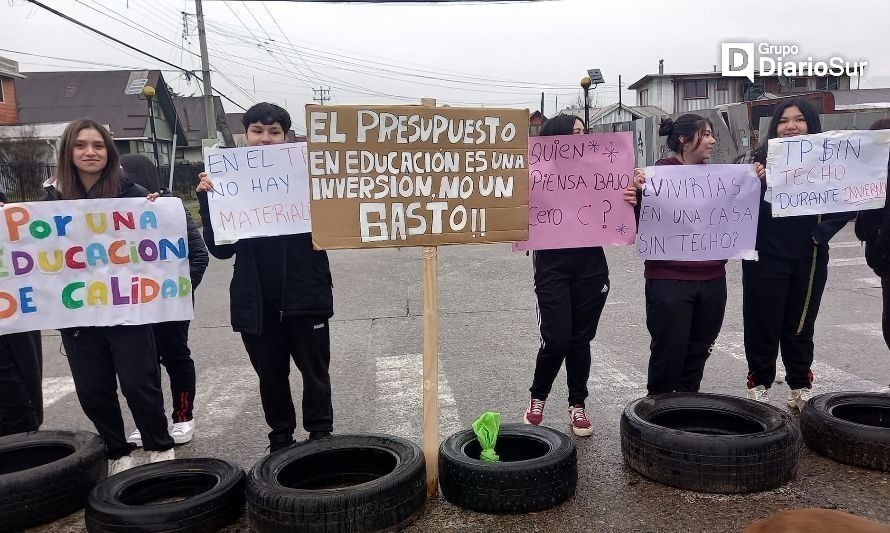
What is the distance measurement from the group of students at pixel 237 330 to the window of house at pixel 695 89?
50.9 m

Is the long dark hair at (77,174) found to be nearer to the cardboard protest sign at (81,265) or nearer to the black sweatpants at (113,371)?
the cardboard protest sign at (81,265)

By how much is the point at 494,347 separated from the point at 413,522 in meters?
3.45

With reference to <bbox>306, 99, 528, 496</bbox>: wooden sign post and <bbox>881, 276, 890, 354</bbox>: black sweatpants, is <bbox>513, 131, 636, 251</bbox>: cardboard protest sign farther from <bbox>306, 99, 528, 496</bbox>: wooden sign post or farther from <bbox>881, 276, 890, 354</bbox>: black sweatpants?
<bbox>881, 276, 890, 354</bbox>: black sweatpants

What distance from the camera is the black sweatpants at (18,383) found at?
3.85 metres

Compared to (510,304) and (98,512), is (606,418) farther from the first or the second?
(510,304)

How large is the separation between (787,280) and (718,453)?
1525 mm

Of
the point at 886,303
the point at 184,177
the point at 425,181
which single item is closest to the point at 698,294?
the point at 886,303

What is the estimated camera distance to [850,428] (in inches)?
131

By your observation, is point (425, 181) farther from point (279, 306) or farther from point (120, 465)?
point (120, 465)

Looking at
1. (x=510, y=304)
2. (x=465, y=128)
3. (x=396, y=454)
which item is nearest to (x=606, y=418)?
(x=396, y=454)

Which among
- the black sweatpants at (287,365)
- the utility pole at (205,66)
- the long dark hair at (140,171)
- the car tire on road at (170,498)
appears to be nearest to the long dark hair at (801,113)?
the black sweatpants at (287,365)

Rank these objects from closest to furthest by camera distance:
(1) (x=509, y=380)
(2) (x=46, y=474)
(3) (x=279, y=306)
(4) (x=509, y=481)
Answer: (4) (x=509, y=481), (2) (x=46, y=474), (3) (x=279, y=306), (1) (x=509, y=380)

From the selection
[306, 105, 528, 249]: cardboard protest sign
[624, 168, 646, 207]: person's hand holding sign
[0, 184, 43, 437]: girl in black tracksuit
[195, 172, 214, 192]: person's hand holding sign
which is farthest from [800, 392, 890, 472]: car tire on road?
[0, 184, 43, 437]: girl in black tracksuit

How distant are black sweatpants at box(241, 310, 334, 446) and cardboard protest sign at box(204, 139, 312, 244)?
0.50 m
